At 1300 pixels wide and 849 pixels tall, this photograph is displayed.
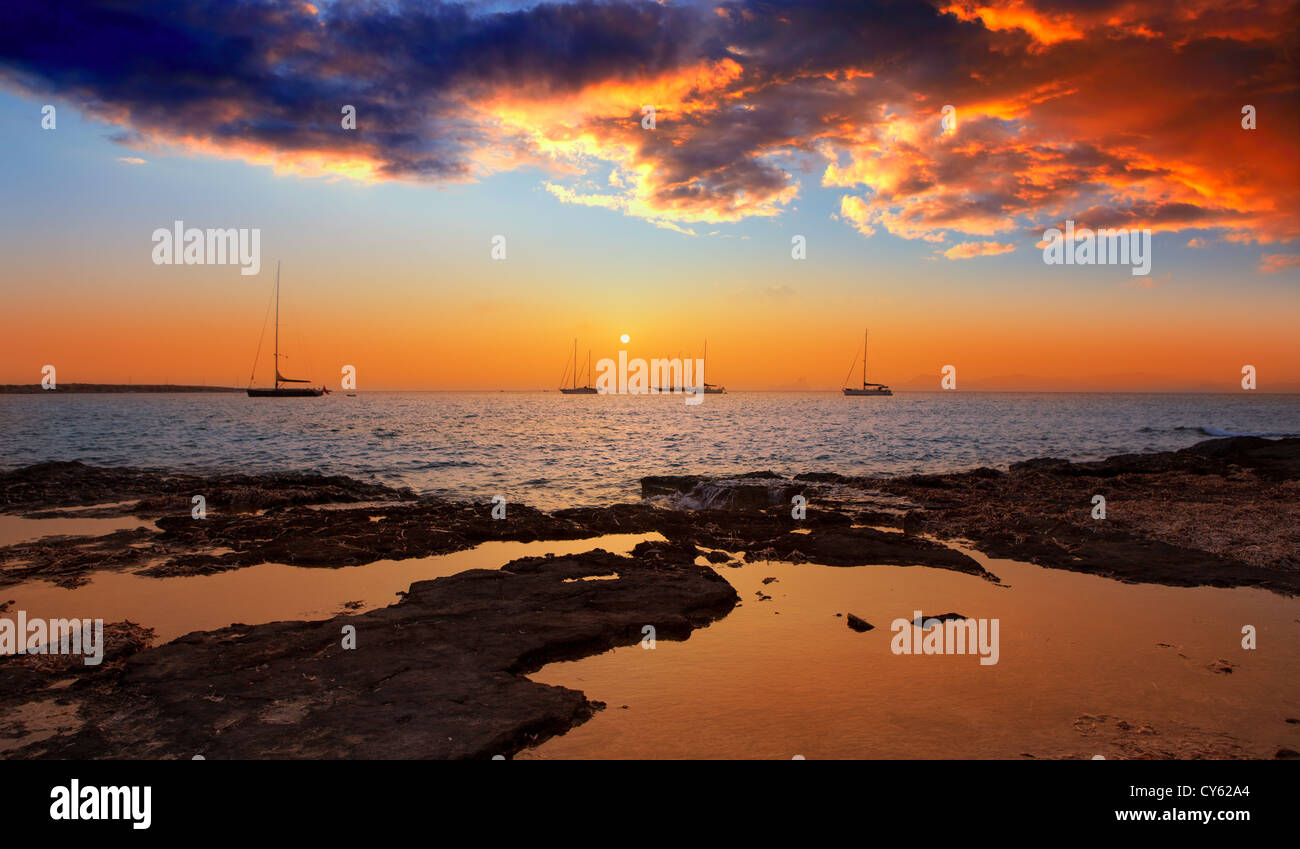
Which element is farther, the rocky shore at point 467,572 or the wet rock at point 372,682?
the rocky shore at point 467,572

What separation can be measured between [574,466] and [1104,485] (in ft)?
76.5

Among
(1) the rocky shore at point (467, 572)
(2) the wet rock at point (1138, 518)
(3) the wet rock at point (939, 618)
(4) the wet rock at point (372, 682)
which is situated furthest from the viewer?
(2) the wet rock at point (1138, 518)

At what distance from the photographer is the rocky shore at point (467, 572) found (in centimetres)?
614

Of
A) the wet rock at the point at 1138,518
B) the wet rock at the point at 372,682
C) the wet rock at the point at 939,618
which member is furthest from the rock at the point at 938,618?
the wet rock at the point at 1138,518

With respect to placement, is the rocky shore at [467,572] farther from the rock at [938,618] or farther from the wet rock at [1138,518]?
the rock at [938,618]

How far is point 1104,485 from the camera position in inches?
939

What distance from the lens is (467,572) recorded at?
11.4m

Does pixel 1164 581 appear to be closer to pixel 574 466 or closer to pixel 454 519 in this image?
pixel 454 519

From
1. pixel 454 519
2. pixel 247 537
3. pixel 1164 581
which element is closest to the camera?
pixel 1164 581

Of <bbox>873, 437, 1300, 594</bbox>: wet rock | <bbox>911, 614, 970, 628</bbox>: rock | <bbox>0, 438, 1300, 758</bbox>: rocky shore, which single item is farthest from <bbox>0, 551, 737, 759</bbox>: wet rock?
<bbox>873, 437, 1300, 594</bbox>: wet rock

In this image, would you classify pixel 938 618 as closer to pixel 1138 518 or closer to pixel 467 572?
pixel 467 572

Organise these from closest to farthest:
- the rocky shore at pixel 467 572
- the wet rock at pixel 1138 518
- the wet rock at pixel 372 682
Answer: the wet rock at pixel 372 682, the rocky shore at pixel 467 572, the wet rock at pixel 1138 518
